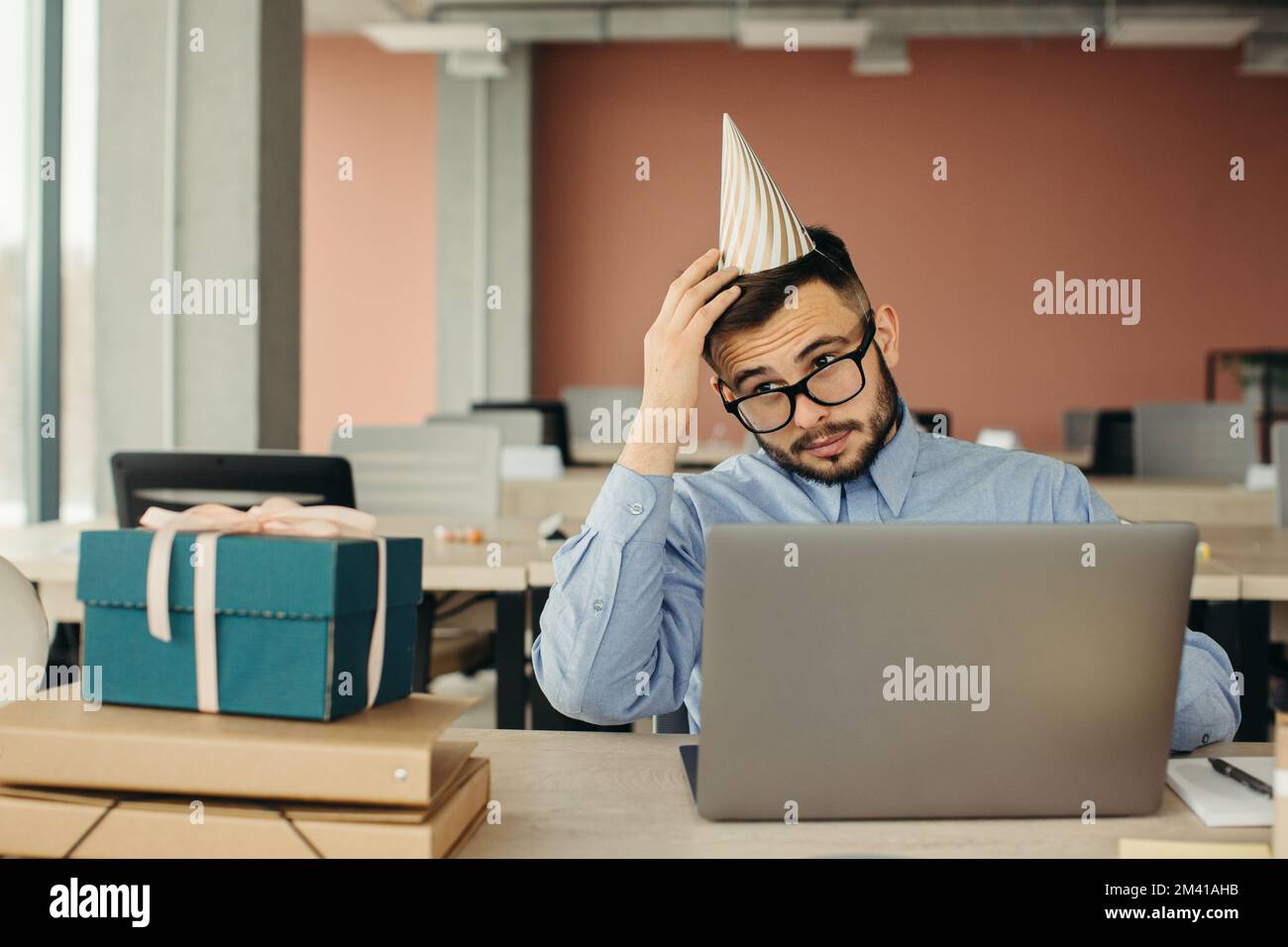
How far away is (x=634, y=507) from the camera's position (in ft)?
3.88

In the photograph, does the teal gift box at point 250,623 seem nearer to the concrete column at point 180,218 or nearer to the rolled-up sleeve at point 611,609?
the rolled-up sleeve at point 611,609

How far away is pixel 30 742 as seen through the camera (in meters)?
0.85

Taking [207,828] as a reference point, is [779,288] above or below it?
above

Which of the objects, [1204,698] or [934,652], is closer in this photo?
[934,652]

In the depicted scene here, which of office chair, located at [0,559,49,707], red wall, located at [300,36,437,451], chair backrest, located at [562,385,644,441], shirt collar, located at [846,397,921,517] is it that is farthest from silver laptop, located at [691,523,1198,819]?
red wall, located at [300,36,437,451]

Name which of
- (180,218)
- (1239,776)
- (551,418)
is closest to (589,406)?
(551,418)

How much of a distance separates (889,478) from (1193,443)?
3.65 meters

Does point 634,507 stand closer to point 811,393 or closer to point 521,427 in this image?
point 811,393

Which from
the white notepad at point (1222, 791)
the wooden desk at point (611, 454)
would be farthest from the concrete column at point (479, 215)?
the white notepad at point (1222, 791)

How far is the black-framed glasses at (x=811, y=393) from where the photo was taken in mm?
1330

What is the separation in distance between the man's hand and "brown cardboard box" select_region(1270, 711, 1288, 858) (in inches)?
23.8

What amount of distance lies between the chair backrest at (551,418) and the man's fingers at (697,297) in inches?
140
